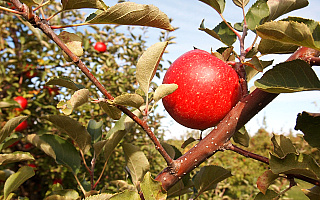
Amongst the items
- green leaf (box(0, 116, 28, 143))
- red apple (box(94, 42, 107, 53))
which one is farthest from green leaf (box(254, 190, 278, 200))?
red apple (box(94, 42, 107, 53))

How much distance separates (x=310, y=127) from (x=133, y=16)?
1.59 feet

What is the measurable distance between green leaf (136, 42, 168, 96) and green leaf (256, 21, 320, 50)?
0.22m

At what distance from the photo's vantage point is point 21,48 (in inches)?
98.4

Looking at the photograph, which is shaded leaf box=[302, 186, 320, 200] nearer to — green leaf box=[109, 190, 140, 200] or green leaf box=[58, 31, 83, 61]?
green leaf box=[109, 190, 140, 200]

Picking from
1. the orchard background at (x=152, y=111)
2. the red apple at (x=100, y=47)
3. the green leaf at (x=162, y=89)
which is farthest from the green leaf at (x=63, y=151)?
the red apple at (x=100, y=47)

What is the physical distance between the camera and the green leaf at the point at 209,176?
31.5 inches

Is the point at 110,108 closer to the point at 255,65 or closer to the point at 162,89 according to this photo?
the point at 162,89

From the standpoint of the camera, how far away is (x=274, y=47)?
2.06 feet

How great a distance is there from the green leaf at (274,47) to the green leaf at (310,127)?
0.16m

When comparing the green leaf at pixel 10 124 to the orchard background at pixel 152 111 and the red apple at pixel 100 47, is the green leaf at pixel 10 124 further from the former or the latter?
the red apple at pixel 100 47

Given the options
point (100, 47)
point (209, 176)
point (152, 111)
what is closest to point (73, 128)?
point (152, 111)

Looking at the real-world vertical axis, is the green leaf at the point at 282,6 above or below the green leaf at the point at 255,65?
above

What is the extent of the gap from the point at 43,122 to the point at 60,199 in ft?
5.63

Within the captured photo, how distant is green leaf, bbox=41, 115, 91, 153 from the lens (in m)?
0.79
